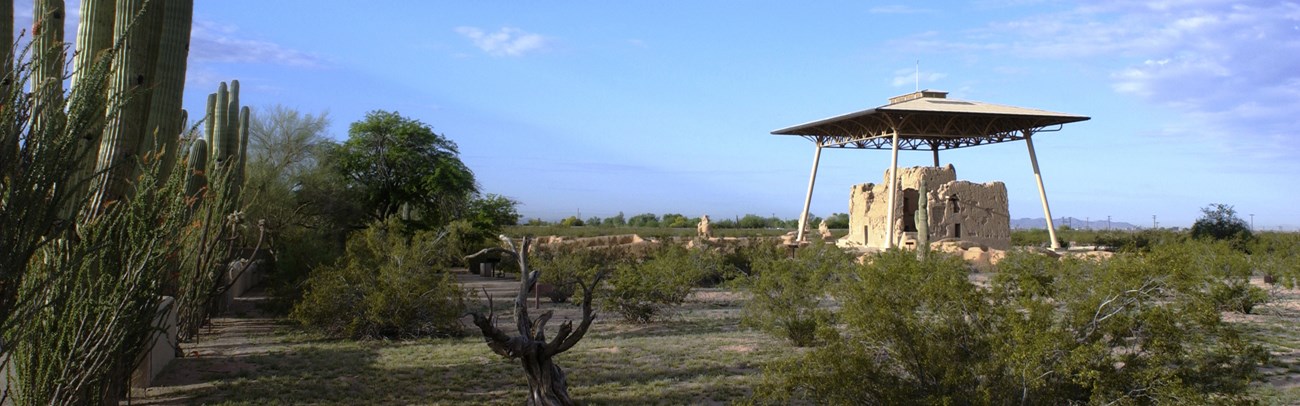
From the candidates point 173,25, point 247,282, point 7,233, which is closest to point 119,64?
point 173,25

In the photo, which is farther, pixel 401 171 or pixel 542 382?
pixel 401 171

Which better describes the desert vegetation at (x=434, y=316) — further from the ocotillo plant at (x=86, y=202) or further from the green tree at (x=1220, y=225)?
the green tree at (x=1220, y=225)

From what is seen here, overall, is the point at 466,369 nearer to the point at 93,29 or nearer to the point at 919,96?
the point at 93,29

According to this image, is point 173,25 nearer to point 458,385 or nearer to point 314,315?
point 458,385

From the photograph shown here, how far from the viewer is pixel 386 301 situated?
503 inches

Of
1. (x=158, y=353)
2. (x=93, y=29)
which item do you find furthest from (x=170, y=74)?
(x=158, y=353)

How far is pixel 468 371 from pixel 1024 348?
6314 millimetres

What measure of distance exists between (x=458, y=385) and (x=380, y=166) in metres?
21.0

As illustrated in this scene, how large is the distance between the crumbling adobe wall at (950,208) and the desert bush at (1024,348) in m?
25.6

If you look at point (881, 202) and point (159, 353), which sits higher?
point (881, 202)

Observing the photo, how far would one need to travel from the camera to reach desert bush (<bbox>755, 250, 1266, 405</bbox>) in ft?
19.5

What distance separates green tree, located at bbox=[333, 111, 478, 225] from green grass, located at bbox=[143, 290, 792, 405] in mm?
14901

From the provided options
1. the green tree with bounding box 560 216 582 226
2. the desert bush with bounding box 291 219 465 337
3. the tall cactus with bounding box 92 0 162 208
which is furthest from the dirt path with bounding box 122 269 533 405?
the green tree with bounding box 560 216 582 226

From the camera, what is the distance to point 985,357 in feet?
20.4
